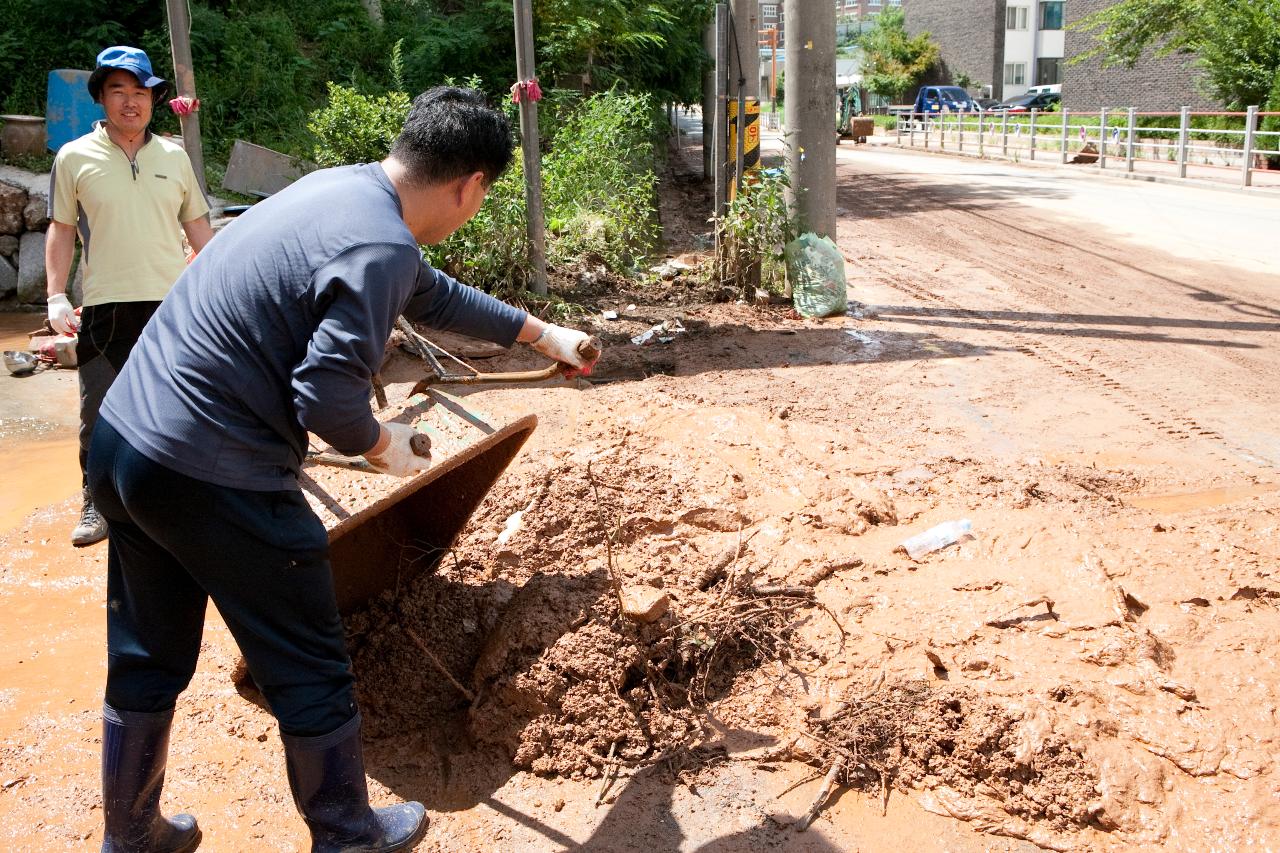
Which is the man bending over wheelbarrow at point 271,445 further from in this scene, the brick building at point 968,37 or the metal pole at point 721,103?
the brick building at point 968,37

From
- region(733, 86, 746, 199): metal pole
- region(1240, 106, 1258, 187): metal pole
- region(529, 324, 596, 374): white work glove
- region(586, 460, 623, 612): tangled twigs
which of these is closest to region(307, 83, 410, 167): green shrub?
region(733, 86, 746, 199): metal pole

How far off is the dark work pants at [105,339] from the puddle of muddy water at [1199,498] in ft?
13.1

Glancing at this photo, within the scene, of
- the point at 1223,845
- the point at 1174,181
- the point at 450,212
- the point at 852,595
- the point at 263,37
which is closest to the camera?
the point at 450,212

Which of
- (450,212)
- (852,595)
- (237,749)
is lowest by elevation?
(237,749)

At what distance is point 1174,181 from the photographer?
17.6 meters

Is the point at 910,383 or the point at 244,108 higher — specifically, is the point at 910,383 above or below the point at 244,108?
below

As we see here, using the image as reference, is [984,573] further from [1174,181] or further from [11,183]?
[1174,181]

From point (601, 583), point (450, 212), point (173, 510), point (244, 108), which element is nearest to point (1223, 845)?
point (601, 583)

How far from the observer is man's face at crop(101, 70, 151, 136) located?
386 centimetres

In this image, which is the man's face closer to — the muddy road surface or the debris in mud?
the muddy road surface

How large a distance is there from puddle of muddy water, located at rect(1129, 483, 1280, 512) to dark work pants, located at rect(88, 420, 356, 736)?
3.40 metres

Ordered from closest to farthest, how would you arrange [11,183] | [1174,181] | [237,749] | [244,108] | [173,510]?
[173,510] → [237,749] → [11,183] → [244,108] → [1174,181]

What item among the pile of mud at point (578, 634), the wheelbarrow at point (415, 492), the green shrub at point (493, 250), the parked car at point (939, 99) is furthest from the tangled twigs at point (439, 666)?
the parked car at point (939, 99)

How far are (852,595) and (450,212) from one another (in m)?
1.85
